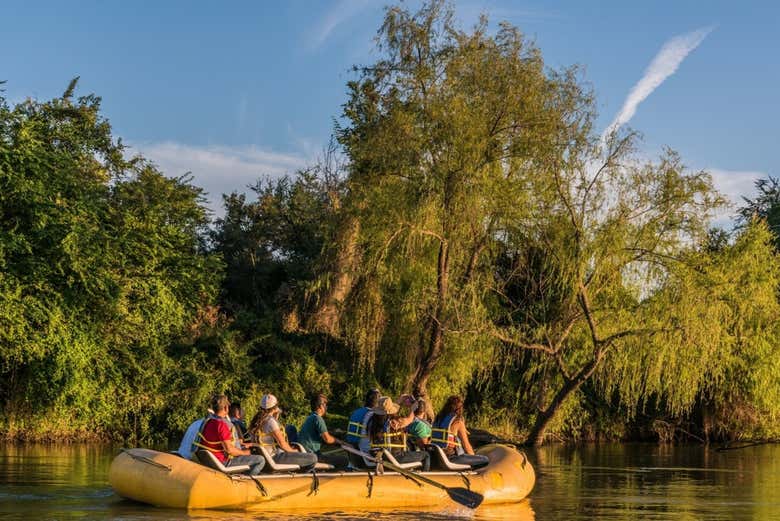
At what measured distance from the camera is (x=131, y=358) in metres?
26.9

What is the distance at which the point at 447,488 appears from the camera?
15.6 meters

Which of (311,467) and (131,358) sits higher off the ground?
(131,358)

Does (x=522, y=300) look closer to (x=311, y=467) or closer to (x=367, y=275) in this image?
(x=367, y=275)

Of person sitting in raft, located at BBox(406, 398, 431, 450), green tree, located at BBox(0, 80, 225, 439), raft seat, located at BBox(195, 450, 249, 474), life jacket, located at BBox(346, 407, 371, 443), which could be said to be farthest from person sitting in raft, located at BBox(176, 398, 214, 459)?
green tree, located at BBox(0, 80, 225, 439)

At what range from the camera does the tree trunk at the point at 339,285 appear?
27.8 meters

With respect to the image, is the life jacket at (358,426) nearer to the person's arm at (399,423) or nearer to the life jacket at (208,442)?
the person's arm at (399,423)

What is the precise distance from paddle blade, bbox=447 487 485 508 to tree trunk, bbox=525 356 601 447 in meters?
11.9

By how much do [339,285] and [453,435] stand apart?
13252mm

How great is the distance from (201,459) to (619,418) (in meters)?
19.5

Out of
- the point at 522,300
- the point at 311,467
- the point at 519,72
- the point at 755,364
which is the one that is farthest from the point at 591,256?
the point at 311,467

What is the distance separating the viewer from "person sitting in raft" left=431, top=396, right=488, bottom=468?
1645cm

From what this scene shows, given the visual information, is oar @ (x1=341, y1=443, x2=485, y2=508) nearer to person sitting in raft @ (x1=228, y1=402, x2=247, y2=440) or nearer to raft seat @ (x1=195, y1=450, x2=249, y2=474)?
person sitting in raft @ (x1=228, y1=402, x2=247, y2=440)

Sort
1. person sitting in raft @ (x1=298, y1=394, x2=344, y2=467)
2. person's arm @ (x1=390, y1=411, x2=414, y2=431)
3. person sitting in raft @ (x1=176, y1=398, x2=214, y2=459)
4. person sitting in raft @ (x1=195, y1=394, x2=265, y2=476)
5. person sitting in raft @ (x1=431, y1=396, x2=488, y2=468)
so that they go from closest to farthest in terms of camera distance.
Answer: person sitting in raft @ (x1=195, y1=394, x2=265, y2=476)
person sitting in raft @ (x1=176, y1=398, x2=214, y2=459)
person sitting in raft @ (x1=298, y1=394, x2=344, y2=467)
person's arm @ (x1=390, y1=411, x2=414, y2=431)
person sitting in raft @ (x1=431, y1=396, x2=488, y2=468)

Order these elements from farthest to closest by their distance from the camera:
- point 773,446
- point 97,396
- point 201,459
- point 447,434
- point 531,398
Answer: point 773,446
point 531,398
point 97,396
point 447,434
point 201,459
